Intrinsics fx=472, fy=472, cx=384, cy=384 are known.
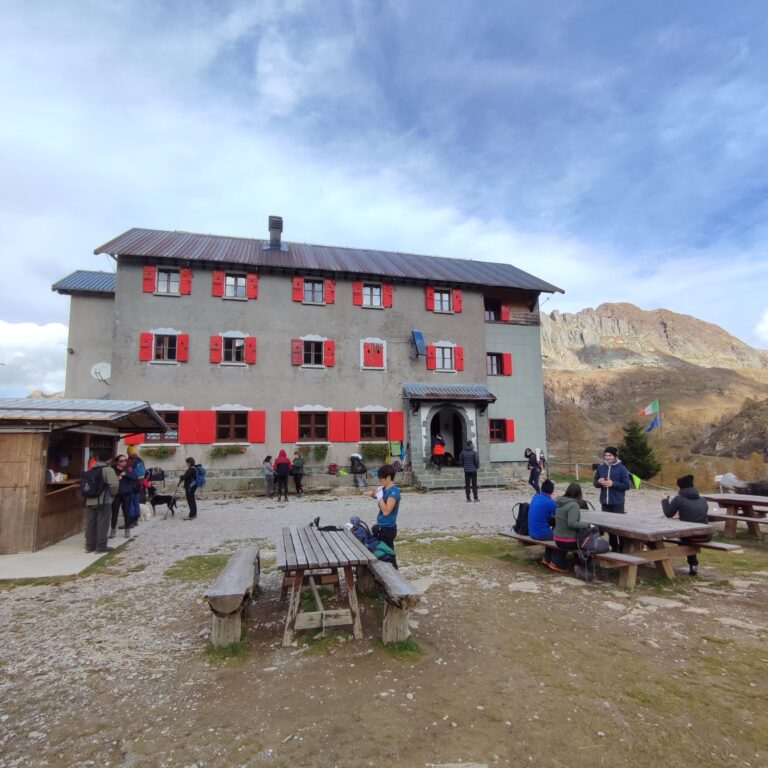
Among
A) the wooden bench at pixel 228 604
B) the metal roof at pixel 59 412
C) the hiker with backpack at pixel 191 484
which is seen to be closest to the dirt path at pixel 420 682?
the wooden bench at pixel 228 604

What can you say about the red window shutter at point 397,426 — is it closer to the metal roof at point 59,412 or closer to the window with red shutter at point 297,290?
the window with red shutter at point 297,290

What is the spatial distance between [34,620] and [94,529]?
11.0 feet

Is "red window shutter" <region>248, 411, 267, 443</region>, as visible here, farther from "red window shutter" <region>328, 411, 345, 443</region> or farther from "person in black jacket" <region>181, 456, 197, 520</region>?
"person in black jacket" <region>181, 456, 197, 520</region>

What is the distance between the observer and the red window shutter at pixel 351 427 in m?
20.2

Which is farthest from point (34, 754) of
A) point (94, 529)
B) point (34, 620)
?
point (94, 529)

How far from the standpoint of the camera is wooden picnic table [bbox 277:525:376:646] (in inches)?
171

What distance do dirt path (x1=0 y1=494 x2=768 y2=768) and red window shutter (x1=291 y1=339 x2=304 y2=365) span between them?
14.5m

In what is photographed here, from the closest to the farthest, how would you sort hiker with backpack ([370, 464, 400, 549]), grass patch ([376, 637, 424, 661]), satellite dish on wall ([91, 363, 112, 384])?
grass patch ([376, 637, 424, 661]) < hiker with backpack ([370, 464, 400, 549]) < satellite dish on wall ([91, 363, 112, 384])

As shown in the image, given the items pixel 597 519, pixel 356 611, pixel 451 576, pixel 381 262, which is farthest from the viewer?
pixel 381 262

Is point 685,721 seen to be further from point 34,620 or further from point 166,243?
point 166,243

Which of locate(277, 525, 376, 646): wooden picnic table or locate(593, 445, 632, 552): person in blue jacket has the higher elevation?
locate(593, 445, 632, 552): person in blue jacket

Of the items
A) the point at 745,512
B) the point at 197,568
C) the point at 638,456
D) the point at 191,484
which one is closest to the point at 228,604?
the point at 197,568

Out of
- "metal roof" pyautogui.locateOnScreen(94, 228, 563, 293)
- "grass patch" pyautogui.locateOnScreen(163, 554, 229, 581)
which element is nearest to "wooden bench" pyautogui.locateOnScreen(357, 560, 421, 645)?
"grass patch" pyautogui.locateOnScreen(163, 554, 229, 581)

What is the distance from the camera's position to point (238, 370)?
1966cm
